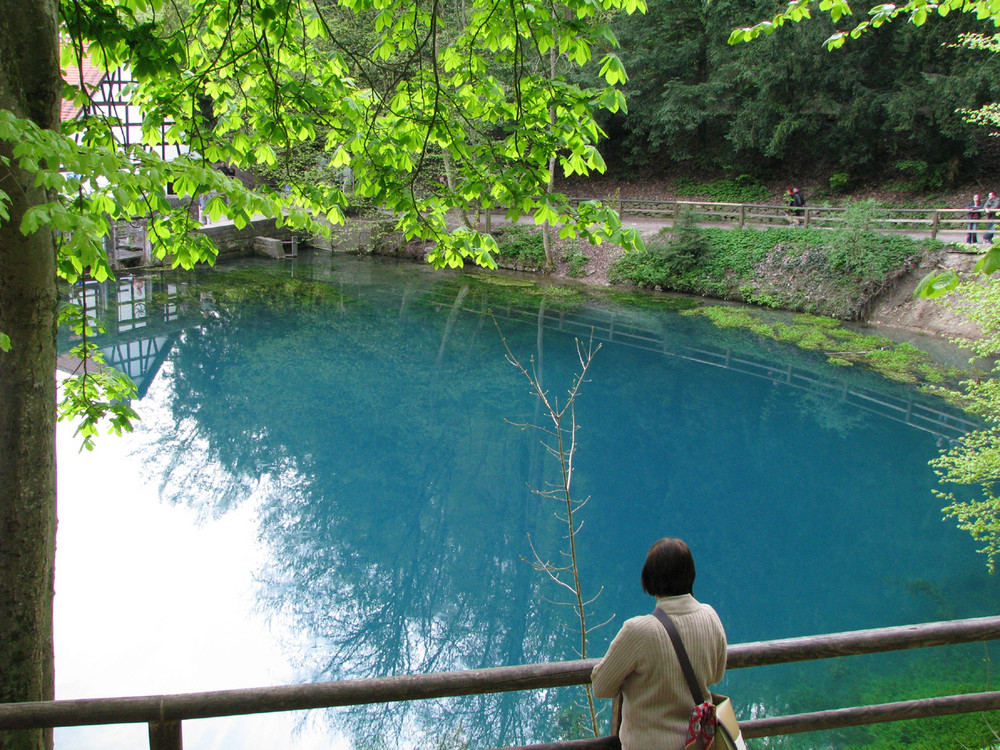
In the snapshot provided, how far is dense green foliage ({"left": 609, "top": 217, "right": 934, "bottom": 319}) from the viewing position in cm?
1864

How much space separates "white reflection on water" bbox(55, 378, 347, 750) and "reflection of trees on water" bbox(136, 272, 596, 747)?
0.35 metres

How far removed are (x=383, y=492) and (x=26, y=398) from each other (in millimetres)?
7701

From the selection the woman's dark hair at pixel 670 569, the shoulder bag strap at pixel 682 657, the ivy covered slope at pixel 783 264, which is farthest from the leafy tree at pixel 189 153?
the ivy covered slope at pixel 783 264

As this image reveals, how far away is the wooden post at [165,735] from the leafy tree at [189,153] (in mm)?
753

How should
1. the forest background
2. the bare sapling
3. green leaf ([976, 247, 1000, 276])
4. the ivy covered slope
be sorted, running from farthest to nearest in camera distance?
the forest background, the ivy covered slope, the bare sapling, green leaf ([976, 247, 1000, 276])

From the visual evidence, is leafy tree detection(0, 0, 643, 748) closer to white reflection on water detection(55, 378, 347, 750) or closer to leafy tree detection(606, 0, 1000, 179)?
white reflection on water detection(55, 378, 347, 750)

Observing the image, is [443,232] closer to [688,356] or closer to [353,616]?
[353,616]

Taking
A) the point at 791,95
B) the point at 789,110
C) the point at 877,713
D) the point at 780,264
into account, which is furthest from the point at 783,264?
the point at 877,713

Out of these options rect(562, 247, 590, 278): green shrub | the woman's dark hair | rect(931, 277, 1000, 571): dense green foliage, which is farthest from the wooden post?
rect(562, 247, 590, 278): green shrub

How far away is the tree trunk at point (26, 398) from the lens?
8.82ft

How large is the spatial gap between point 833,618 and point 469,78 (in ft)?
21.5

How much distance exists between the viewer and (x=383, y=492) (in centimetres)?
1029

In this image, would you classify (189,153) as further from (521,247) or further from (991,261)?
(521,247)

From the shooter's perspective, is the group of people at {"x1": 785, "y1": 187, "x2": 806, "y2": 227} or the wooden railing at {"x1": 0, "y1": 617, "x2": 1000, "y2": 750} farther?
the group of people at {"x1": 785, "y1": 187, "x2": 806, "y2": 227}
